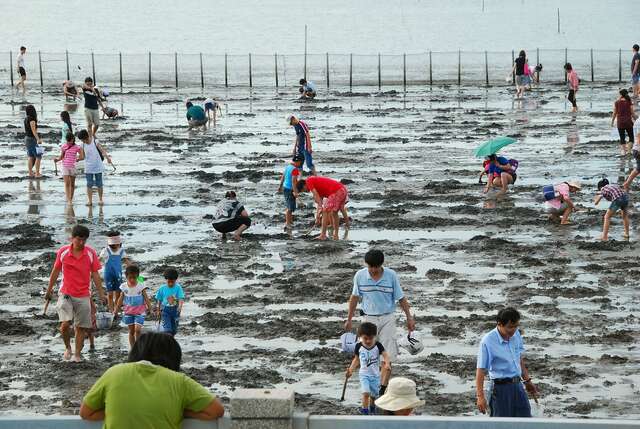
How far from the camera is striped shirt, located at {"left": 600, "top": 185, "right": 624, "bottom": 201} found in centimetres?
2061

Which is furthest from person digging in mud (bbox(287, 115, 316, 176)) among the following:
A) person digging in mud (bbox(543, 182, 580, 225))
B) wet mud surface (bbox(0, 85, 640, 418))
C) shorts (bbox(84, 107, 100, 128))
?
shorts (bbox(84, 107, 100, 128))

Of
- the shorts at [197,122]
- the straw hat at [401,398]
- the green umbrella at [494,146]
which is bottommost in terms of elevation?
the straw hat at [401,398]

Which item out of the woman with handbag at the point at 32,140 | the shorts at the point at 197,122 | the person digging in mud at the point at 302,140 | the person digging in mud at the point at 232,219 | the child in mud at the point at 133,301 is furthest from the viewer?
the shorts at the point at 197,122

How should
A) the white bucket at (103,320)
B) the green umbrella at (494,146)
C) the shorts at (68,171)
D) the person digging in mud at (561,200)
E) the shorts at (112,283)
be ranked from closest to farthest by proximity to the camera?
1. the white bucket at (103,320)
2. the shorts at (112,283)
3. the person digging in mud at (561,200)
4. the shorts at (68,171)
5. the green umbrella at (494,146)

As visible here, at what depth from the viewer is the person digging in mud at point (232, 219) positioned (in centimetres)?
2231

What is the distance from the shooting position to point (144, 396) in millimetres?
7453

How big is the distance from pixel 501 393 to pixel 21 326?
7.68 metres

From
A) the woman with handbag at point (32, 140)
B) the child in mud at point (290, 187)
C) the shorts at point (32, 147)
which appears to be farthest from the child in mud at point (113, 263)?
the shorts at point (32, 147)

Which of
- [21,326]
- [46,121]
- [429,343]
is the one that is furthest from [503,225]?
[46,121]

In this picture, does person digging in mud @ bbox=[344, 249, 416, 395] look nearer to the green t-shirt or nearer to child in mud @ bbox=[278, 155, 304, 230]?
the green t-shirt

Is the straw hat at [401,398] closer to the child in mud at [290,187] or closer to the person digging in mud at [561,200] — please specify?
the child in mud at [290,187]

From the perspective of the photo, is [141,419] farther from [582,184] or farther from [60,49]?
[60,49]

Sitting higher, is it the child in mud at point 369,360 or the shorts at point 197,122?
the shorts at point 197,122

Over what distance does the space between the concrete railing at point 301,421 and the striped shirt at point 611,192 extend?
13.2 metres
